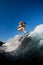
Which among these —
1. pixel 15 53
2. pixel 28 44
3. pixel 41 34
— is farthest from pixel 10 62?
pixel 41 34

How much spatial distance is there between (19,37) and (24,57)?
306 millimetres

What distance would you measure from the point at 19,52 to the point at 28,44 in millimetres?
143

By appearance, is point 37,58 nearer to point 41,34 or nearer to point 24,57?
point 24,57

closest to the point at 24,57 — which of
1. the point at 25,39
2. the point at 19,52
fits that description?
the point at 19,52

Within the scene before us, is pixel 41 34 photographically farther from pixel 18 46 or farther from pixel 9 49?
pixel 9 49

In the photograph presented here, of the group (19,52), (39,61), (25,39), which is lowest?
(39,61)

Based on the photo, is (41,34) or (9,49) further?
(9,49)

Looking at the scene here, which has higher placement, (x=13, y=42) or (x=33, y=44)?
(x=13, y=42)

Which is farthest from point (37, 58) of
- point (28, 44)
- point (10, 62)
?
point (10, 62)

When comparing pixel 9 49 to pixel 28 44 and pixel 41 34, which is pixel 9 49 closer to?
pixel 28 44

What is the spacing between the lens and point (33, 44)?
208cm

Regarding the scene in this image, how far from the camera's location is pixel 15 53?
2.12 m

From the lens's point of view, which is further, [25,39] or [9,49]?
[9,49]

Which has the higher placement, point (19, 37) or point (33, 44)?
point (19, 37)
